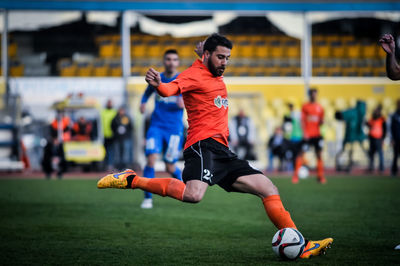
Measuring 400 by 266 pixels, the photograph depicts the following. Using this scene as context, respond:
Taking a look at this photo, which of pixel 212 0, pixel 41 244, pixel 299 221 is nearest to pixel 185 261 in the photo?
pixel 41 244

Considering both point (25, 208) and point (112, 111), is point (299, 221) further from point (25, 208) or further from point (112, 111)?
point (112, 111)

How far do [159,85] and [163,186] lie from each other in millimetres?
1089

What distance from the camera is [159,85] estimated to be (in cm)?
524

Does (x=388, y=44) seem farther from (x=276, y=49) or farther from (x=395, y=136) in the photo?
(x=276, y=49)

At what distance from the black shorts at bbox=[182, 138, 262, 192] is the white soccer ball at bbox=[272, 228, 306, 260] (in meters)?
0.64

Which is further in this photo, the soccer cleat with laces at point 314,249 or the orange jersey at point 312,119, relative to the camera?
the orange jersey at point 312,119

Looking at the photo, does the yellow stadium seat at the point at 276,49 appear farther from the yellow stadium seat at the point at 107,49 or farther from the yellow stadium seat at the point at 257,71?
the yellow stadium seat at the point at 107,49

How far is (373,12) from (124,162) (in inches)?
440

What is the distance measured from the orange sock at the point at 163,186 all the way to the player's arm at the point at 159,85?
882mm

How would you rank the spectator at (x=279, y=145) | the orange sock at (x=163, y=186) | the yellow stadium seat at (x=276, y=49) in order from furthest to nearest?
1. the yellow stadium seat at (x=276, y=49)
2. the spectator at (x=279, y=145)
3. the orange sock at (x=163, y=186)

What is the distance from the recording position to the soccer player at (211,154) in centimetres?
564

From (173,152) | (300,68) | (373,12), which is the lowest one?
(173,152)

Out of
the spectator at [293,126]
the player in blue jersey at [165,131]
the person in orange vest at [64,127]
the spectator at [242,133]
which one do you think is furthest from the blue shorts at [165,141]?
the spectator at [242,133]

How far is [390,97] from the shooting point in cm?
2436
